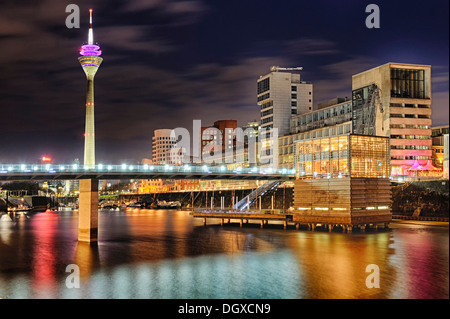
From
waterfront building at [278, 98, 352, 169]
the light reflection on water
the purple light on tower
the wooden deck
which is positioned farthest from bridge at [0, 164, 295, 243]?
waterfront building at [278, 98, 352, 169]

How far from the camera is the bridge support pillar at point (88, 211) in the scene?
78.6 m

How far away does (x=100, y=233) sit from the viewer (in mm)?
100438

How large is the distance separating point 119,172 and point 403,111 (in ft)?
287

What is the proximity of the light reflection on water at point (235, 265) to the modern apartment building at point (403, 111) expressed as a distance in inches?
1989

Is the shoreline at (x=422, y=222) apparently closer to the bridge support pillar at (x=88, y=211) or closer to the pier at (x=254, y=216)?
the pier at (x=254, y=216)

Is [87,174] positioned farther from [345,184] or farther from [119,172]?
[345,184]

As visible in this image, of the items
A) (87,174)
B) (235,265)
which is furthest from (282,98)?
(235,265)

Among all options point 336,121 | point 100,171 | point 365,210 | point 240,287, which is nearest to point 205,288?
Result: point 240,287

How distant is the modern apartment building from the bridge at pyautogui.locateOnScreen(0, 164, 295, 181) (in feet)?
155

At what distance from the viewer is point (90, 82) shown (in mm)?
116062

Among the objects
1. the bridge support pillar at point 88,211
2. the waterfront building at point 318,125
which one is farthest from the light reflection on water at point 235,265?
the waterfront building at point 318,125

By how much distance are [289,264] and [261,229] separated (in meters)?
42.2
